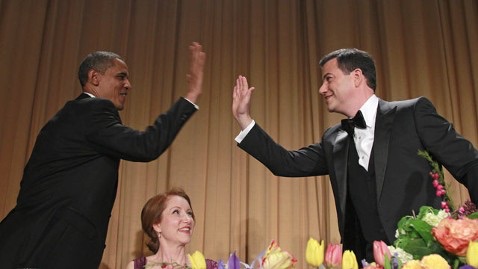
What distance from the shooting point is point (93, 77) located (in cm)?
230

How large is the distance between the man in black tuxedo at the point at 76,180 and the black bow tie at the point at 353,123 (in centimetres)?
60

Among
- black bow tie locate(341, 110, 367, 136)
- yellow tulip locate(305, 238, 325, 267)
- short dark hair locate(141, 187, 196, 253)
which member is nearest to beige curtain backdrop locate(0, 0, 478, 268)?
short dark hair locate(141, 187, 196, 253)

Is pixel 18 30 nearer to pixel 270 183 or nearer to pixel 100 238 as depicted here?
pixel 270 183

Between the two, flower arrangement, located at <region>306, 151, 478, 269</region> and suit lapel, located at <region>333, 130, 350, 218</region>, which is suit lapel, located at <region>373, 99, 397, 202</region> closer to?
suit lapel, located at <region>333, 130, 350, 218</region>

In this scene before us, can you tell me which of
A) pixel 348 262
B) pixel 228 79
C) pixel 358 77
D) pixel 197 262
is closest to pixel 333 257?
pixel 348 262

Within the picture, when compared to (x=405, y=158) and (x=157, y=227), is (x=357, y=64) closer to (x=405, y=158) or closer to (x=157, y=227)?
(x=405, y=158)

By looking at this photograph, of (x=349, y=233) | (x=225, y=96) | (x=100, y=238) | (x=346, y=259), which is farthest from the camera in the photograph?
(x=225, y=96)

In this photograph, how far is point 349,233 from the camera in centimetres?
203

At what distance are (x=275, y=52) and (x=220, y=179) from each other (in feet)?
3.43

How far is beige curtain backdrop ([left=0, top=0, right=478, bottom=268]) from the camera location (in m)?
3.62

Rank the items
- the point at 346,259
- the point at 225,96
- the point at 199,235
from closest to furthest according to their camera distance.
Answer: the point at 346,259 → the point at 199,235 → the point at 225,96

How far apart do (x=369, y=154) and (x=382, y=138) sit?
0.12 m

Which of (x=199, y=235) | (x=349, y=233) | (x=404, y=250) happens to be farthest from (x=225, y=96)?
(x=404, y=250)

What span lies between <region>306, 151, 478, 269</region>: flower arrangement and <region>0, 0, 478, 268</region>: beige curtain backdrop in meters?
2.44
